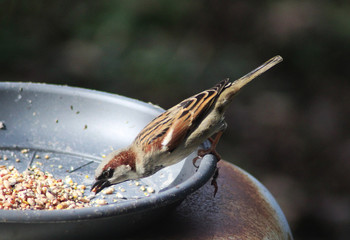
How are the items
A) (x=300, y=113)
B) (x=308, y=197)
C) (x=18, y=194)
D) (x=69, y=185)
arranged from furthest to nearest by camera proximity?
(x=300, y=113)
(x=308, y=197)
(x=69, y=185)
(x=18, y=194)

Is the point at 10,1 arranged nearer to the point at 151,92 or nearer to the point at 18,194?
the point at 151,92

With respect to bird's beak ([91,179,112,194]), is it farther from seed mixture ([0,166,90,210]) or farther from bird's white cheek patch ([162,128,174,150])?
bird's white cheek patch ([162,128,174,150])

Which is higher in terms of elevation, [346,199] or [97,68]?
[97,68]

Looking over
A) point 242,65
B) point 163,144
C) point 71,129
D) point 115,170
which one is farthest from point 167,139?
point 242,65

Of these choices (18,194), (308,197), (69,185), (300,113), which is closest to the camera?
(18,194)

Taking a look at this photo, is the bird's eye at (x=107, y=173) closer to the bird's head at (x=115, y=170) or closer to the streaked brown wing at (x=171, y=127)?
the bird's head at (x=115, y=170)

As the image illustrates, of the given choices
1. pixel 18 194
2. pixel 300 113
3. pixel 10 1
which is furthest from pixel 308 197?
pixel 18 194

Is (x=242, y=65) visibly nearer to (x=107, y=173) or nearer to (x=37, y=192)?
(x=107, y=173)
